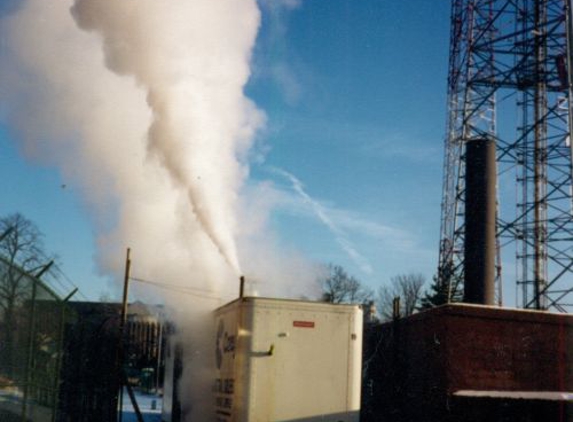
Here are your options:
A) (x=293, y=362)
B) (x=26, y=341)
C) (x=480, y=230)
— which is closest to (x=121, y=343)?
(x=26, y=341)

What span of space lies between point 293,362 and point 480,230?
1188cm

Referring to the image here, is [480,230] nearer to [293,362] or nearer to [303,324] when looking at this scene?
[303,324]

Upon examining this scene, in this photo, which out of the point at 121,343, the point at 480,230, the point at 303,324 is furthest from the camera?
the point at 480,230

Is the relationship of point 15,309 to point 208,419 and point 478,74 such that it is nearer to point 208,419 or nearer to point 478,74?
point 208,419

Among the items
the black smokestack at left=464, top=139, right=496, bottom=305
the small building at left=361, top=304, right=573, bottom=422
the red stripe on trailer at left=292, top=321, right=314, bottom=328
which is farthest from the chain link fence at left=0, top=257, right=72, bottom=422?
the black smokestack at left=464, top=139, right=496, bottom=305

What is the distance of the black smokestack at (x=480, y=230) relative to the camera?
62.9ft

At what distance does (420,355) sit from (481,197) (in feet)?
18.6

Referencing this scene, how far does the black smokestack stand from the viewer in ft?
62.9

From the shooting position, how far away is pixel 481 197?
63.8 ft

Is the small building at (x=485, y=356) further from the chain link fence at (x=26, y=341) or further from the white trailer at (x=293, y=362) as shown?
the chain link fence at (x=26, y=341)

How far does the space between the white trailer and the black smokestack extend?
1095cm

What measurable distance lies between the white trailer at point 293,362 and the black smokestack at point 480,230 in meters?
11.0

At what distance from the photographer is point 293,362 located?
8.94m

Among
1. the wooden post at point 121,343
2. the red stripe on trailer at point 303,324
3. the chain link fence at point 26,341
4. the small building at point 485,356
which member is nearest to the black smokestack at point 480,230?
the small building at point 485,356
